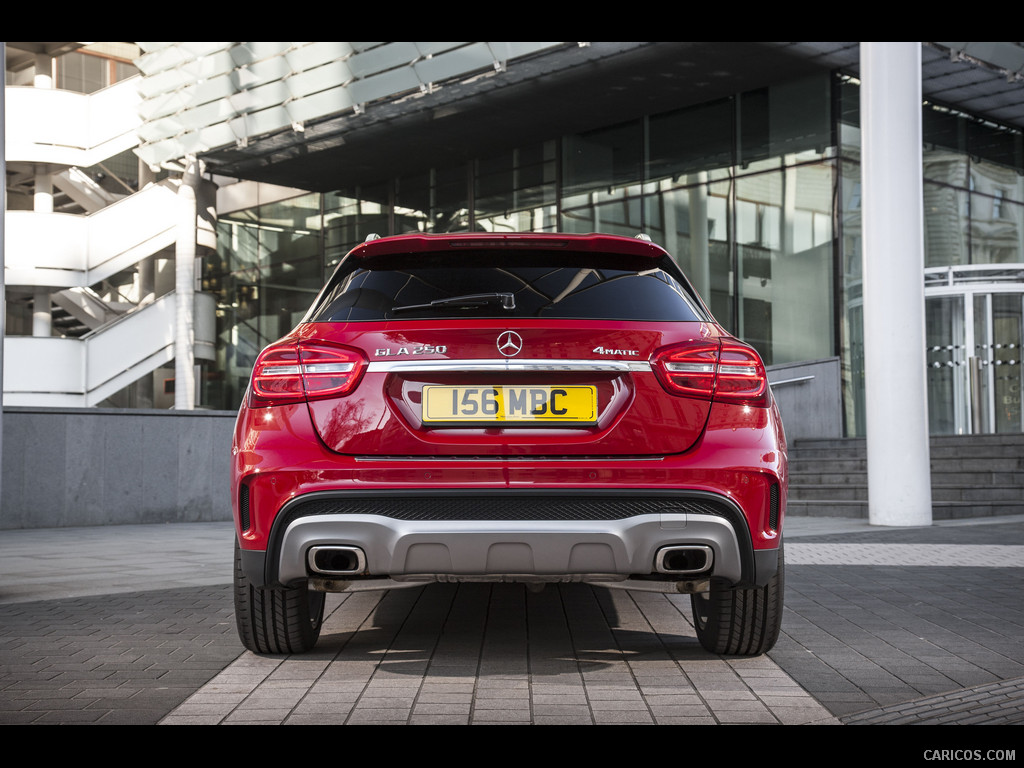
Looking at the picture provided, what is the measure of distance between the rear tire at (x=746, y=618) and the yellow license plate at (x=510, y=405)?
1010 millimetres

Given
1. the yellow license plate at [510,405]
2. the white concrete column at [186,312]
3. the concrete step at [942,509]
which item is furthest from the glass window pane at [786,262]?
the yellow license plate at [510,405]

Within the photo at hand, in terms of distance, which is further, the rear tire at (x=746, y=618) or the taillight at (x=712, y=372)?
the rear tire at (x=746, y=618)

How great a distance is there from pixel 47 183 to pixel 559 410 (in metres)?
24.7

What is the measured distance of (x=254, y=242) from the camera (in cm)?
2912

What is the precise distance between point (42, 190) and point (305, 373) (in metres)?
24.0

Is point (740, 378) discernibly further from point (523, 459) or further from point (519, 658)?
point (519, 658)

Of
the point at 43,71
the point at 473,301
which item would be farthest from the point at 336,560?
the point at 43,71

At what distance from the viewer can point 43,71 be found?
83.9 feet

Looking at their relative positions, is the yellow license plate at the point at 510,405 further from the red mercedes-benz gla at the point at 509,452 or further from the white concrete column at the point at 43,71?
the white concrete column at the point at 43,71

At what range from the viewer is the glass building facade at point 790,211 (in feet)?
61.8

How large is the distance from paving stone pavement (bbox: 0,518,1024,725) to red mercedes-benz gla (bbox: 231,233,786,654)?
1.38 feet

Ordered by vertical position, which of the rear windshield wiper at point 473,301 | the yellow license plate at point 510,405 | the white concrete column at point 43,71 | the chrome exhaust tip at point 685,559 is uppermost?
the white concrete column at point 43,71

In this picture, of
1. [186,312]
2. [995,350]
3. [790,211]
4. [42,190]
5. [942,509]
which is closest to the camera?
[942,509]
